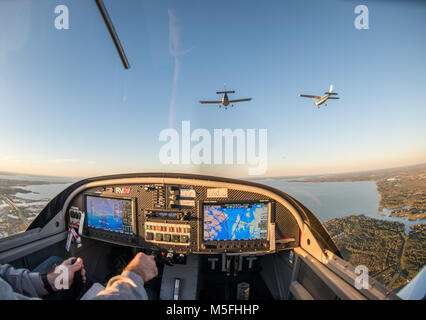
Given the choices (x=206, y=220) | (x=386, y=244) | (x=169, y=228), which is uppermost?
(x=206, y=220)

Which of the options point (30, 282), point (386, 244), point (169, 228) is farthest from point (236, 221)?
point (386, 244)

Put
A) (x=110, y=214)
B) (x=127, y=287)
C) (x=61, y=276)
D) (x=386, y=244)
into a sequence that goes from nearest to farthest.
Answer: (x=127, y=287)
(x=61, y=276)
(x=110, y=214)
(x=386, y=244)

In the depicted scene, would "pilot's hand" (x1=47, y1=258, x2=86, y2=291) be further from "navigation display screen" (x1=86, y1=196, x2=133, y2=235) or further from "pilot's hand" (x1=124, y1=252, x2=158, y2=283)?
"navigation display screen" (x1=86, y1=196, x2=133, y2=235)

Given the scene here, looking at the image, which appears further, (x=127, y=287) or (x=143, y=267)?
(x=143, y=267)

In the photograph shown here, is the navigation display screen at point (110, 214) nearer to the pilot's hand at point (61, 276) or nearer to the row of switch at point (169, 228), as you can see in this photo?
the row of switch at point (169, 228)

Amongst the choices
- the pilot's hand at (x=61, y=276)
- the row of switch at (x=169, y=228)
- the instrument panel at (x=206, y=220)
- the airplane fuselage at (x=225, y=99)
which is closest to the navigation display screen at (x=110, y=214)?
the instrument panel at (x=206, y=220)

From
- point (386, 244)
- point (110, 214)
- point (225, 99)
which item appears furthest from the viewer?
point (225, 99)

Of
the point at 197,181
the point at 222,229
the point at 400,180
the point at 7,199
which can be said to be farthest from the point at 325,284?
the point at 400,180

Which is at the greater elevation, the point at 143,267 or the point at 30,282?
the point at 143,267

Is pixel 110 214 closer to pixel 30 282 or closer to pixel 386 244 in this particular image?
pixel 30 282
